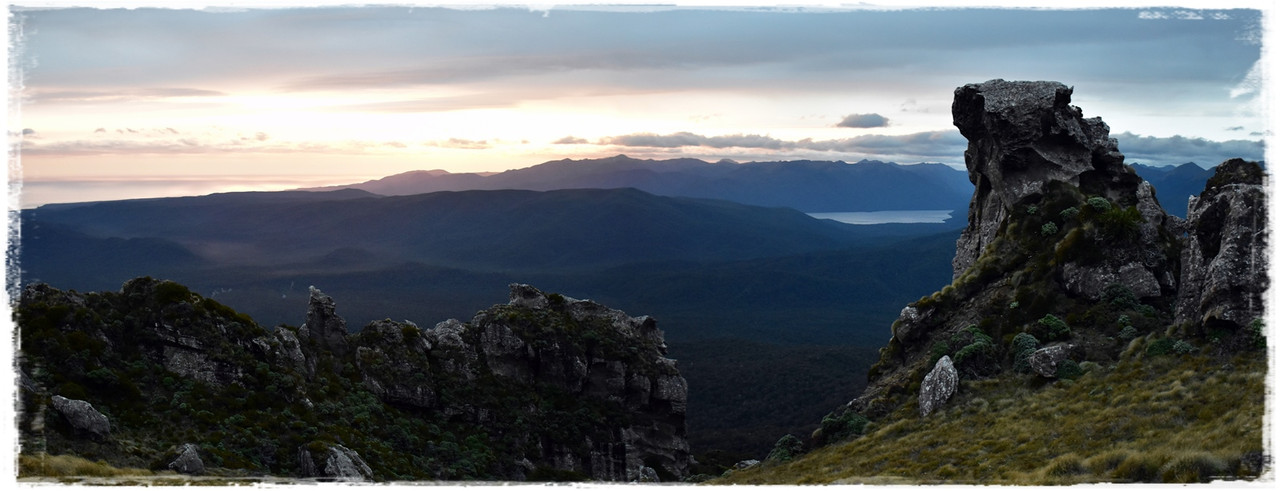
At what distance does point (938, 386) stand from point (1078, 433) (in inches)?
467

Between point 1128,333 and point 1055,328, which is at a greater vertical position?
point 1128,333

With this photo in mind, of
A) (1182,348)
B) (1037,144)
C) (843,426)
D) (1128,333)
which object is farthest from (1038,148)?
(843,426)

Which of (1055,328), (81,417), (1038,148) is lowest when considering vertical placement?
(81,417)

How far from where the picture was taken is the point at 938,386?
130ft

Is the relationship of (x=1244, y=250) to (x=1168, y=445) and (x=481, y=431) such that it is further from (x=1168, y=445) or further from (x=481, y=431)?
(x=481, y=431)

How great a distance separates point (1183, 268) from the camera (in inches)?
1473

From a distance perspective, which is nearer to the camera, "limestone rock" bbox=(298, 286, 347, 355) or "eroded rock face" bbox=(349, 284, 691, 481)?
"limestone rock" bbox=(298, 286, 347, 355)

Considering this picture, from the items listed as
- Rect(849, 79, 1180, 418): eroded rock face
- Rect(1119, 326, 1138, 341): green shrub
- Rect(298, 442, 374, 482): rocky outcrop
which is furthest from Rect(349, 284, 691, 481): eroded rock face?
Rect(1119, 326, 1138, 341): green shrub

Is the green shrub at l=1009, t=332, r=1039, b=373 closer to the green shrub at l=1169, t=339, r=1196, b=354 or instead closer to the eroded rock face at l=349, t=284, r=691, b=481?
the green shrub at l=1169, t=339, r=1196, b=354

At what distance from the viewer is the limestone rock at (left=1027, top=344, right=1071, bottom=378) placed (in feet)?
123

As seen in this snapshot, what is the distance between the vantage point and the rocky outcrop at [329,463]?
4172 centimetres

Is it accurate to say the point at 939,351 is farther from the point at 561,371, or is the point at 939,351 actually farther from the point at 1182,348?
the point at 561,371

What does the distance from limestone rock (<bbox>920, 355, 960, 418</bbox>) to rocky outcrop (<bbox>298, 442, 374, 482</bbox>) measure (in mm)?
29872

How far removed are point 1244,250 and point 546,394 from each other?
186ft
